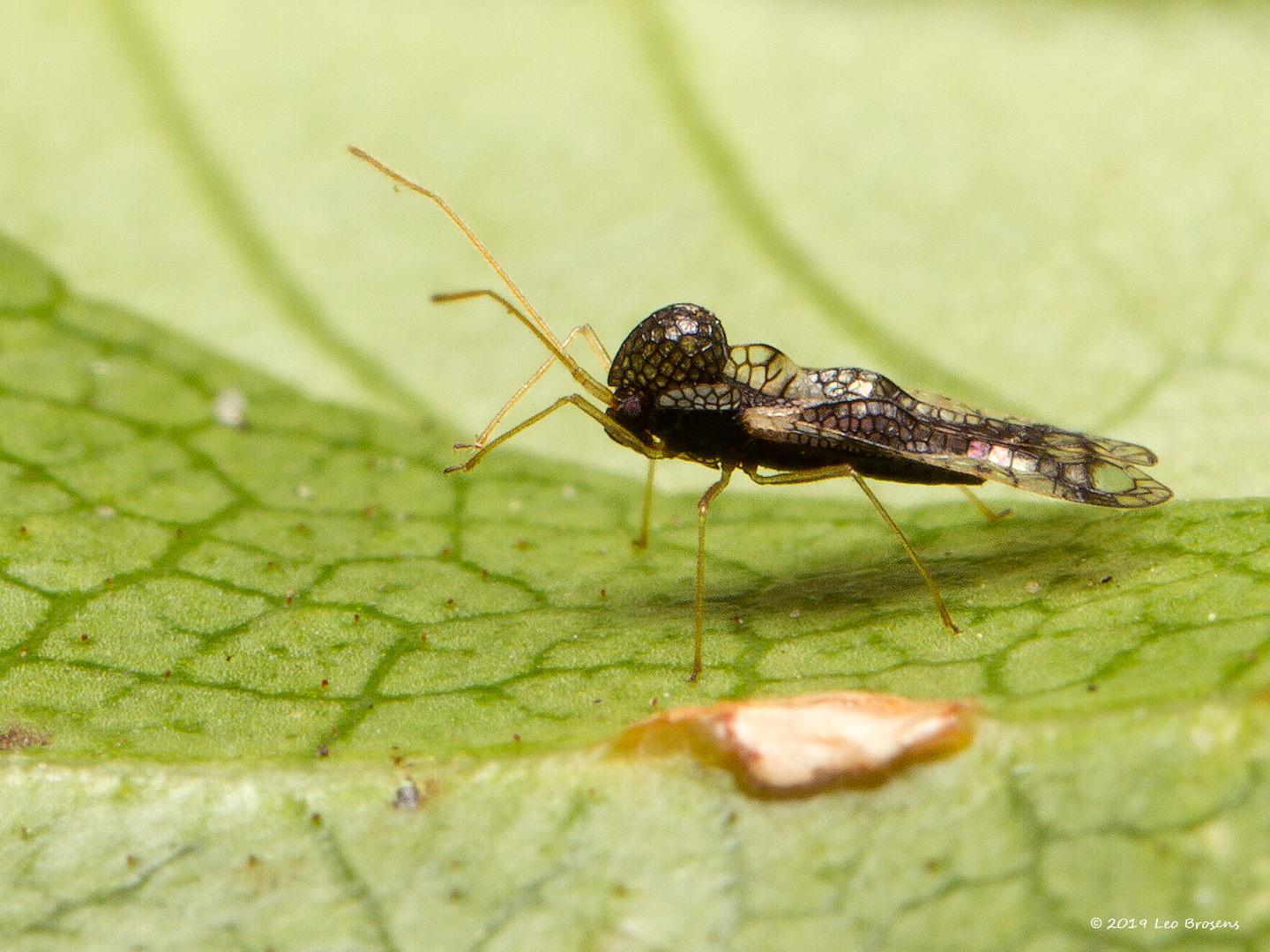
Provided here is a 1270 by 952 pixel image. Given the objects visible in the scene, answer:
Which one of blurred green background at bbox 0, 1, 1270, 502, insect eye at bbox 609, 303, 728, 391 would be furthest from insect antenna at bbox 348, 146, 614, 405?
blurred green background at bbox 0, 1, 1270, 502

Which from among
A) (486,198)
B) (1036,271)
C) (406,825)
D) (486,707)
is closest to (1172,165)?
(1036,271)

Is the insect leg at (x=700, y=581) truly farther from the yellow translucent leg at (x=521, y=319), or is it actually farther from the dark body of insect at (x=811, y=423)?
the yellow translucent leg at (x=521, y=319)

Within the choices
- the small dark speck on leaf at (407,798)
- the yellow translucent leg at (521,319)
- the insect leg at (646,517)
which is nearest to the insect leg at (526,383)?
the yellow translucent leg at (521,319)

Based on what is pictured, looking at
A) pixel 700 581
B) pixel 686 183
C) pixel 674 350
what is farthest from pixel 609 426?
pixel 686 183

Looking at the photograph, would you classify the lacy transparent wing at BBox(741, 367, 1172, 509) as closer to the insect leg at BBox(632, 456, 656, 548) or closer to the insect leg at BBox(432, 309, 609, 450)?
the insect leg at BBox(632, 456, 656, 548)

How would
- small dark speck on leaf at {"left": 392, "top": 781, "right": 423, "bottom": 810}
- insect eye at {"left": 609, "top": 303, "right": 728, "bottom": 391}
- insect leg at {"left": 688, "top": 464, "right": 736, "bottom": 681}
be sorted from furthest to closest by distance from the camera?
insect eye at {"left": 609, "top": 303, "right": 728, "bottom": 391} < insect leg at {"left": 688, "top": 464, "right": 736, "bottom": 681} < small dark speck on leaf at {"left": 392, "top": 781, "right": 423, "bottom": 810}

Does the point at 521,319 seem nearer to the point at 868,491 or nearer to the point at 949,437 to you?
the point at 868,491
